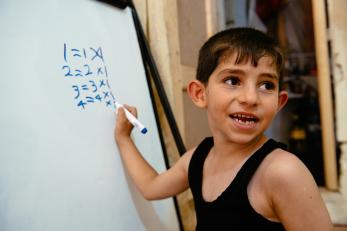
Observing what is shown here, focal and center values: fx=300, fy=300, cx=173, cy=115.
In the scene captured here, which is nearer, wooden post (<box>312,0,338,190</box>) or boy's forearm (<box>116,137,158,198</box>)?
boy's forearm (<box>116,137,158,198</box>)

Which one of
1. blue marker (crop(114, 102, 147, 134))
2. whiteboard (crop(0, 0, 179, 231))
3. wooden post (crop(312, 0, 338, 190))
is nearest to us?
whiteboard (crop(0, 0, 179, 231))

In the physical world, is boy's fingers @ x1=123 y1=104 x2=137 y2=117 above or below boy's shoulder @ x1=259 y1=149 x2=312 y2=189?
above

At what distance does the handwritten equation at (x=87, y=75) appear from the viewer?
576 millimetres

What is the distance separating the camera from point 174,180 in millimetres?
765

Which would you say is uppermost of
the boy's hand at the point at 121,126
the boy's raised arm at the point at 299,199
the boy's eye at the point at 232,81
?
the boy's eye at the point at 232,81

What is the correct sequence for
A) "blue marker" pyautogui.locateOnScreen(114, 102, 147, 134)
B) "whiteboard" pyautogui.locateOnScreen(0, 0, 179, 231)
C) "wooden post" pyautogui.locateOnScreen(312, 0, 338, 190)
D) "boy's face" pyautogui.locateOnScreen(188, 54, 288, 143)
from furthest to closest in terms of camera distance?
"wooden post" pyautogui.locateOnScreen(312, 0, 338, 190) < "blue marker" pyautogui.locateOnScreen(114, 102, 147, 134) < "boy's face" pyautogui.locateOnScreen(188, 54, 288, 143) < "whiteboard" pyautogui.locateOnScreen(0, 0, 179, 231)

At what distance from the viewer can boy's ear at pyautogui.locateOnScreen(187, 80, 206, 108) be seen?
0.68 metres

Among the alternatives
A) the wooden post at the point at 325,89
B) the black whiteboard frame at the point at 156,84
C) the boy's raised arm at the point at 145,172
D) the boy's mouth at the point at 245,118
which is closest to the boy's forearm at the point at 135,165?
the boy's raised arm at the point at 145,172

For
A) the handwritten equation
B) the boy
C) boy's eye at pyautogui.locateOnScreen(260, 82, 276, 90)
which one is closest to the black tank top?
the boy

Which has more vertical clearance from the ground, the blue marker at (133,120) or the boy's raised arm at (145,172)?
the blue marker at (133,120)

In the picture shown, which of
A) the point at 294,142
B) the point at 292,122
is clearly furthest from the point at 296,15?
the point at 294,142

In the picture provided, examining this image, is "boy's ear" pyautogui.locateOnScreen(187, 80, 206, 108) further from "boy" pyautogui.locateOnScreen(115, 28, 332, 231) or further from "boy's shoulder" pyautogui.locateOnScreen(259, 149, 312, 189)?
"boy's shoulder" pyautogui.locateOnScreen(259, 149, 312, 189)

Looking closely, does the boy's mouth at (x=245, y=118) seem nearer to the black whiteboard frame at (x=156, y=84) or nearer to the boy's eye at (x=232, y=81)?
the boy's eye at (x=232, y=81)

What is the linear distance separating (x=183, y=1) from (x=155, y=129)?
21.4 inches
